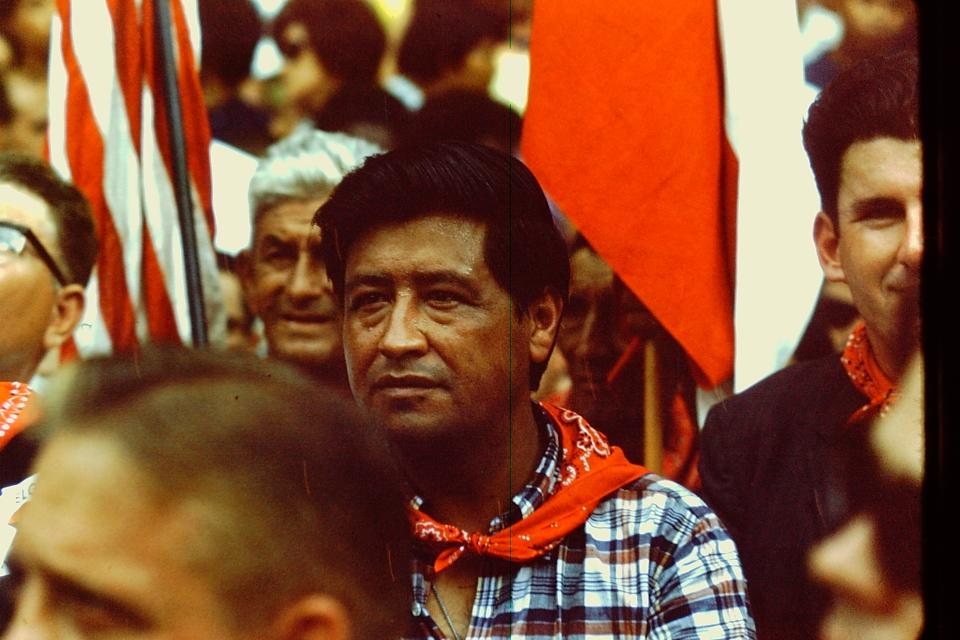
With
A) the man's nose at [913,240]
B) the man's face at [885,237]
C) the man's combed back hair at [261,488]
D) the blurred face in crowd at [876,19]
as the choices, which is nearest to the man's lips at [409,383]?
the man's combed back hair at [261,488]

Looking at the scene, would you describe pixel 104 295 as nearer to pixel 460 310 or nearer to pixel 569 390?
pixel 460 310

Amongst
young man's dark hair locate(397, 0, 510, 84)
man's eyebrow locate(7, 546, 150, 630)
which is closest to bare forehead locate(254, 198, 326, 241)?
young man's dark hair locate(397, 0, 510, 84)

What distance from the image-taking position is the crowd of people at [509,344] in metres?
3.02

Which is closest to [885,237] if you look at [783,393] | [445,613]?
[783,393]

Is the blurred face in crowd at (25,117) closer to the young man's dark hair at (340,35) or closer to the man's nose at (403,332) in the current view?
the young man's dark hair at (340,35)

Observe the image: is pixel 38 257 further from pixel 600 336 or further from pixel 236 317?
pixel 600 336

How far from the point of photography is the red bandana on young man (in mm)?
3000

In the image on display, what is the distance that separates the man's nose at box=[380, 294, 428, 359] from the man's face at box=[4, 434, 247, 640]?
0.95m

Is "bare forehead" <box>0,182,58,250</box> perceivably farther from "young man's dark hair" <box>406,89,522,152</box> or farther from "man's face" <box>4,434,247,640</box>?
"man's face" <box>4,434,247,640</box>

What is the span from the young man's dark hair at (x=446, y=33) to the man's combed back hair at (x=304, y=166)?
255mm

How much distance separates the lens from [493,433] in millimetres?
3090

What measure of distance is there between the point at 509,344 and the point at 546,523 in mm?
443

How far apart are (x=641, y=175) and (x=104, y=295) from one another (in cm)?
142

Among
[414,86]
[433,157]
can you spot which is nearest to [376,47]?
[414,86]
